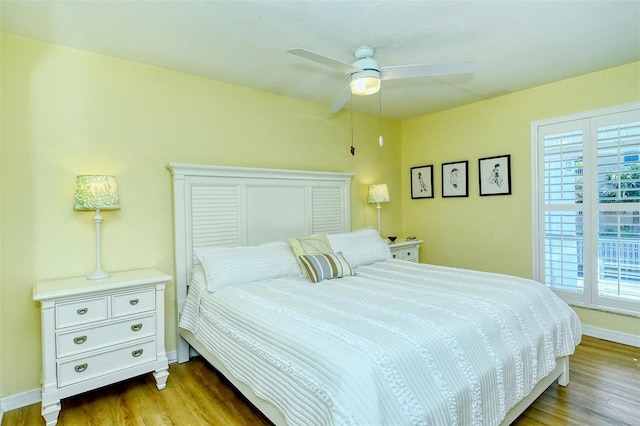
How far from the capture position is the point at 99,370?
2.19 meters

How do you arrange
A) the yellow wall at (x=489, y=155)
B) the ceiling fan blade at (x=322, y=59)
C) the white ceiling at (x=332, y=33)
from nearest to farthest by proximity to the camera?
the ceiling fan blade at (x=322, y=59) → the white ceiling at (x=332, y=33) → the yellow wall at (x=489, y=155)

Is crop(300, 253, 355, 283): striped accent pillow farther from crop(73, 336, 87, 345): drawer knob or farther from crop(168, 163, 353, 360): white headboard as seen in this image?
crop(73, 336, 87, 345): drawer knob

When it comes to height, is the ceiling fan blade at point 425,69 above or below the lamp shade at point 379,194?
above

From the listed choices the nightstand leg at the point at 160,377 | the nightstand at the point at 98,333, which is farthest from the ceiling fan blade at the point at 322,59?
the nightstand leg at the point at 160,377

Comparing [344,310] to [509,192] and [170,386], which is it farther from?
[509,192]

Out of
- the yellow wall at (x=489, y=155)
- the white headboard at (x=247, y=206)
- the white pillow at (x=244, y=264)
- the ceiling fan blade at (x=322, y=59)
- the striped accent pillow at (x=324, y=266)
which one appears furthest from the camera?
the yellow wall at (x=489, y=155)

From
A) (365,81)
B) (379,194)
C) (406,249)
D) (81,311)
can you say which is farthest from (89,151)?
(406,249)

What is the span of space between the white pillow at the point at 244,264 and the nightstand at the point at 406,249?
155cm

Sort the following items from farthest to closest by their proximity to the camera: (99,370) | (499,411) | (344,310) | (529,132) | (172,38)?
1. (529,132)
2. (172,38)
3. (99,370)
4. (344,310)
5. (499,411)

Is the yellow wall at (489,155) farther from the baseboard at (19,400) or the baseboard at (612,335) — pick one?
the baseboard at (19,400)

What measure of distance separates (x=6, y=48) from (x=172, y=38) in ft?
3.53

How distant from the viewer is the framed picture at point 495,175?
371 cm

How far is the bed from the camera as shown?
4.43 feet

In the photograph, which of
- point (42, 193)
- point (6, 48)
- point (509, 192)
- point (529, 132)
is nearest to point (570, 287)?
point (509, 192)
